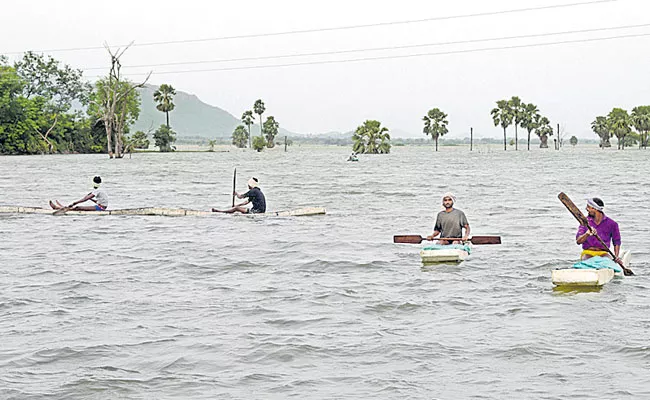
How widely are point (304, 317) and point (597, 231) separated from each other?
214 inches

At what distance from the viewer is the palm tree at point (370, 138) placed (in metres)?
187

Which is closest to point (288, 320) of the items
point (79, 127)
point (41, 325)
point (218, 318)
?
point (218, 318)

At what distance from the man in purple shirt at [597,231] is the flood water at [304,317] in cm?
77

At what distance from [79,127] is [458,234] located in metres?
123

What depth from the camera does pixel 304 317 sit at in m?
14.6

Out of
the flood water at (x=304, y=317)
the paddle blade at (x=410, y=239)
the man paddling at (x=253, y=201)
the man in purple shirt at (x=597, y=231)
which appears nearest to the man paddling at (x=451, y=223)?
the paddle blade at (x=410, y=239)

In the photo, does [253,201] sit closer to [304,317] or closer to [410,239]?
[410,239]

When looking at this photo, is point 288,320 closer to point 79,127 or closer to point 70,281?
point 70,281

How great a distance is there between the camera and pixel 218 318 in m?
14.4

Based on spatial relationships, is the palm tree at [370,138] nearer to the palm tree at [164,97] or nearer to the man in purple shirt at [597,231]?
the palm tree at [164,97]

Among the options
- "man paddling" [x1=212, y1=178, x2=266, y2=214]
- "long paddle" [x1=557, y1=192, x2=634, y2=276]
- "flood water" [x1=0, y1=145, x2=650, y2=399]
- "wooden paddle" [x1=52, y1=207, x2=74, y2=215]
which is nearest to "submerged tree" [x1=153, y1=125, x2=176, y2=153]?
"wooden paddle" [x1=52, y1=207, x2=74, y2=215]

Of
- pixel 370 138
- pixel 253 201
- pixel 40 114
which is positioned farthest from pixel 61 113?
pixel 253 201

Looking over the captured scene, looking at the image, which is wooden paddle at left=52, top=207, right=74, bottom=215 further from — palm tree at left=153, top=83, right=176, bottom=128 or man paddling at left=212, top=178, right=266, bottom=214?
palm tree at left=153, top=83, right=176, bottom=128

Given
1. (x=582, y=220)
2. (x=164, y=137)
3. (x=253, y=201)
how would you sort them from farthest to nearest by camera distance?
(x=164, y=137), (x=253, y=201), (x=582, y=220)
